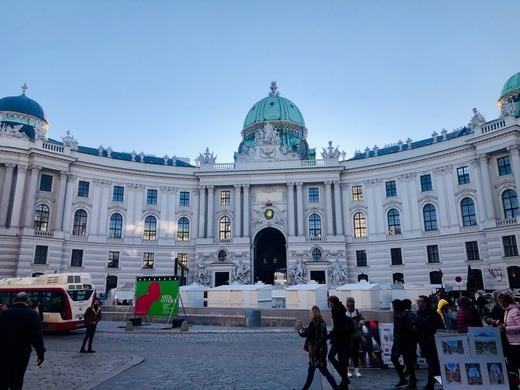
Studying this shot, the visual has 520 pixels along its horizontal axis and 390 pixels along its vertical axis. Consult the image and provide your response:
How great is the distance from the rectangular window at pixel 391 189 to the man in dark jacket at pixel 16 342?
158 ft

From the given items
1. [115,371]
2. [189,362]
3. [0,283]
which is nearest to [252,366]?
[189,362]

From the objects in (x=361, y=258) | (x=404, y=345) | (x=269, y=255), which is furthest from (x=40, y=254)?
(x=404, y=345)

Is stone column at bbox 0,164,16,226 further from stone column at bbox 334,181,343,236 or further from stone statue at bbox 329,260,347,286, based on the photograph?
stone column at bbox 334,181,343,236

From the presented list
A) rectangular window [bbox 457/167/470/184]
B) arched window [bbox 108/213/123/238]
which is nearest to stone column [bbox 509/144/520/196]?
rectangular window [bbox 457/167/470/184]

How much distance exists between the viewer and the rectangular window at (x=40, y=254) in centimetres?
4372

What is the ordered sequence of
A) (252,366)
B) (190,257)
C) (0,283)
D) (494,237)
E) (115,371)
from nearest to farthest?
(115,371), (252,366), (0,283), (494,237), (190,257)

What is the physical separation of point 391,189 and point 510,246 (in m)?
15.3

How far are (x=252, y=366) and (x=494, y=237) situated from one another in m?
37.2

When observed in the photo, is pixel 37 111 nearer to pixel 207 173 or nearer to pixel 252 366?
pixel 207 173

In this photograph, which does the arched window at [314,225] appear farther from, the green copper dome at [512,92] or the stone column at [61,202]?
the stone column at [61,202]

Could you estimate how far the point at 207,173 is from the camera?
54.3 meters

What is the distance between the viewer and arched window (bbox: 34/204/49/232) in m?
45.6

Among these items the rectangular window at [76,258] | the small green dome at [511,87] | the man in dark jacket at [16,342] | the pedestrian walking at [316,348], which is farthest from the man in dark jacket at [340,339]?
the small green dome at [511,87]

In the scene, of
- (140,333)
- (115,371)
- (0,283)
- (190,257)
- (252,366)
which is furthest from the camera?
(190,257)
